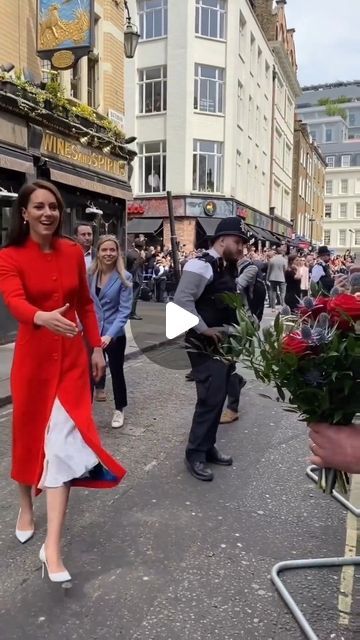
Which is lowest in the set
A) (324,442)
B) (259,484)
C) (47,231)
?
(259,484)

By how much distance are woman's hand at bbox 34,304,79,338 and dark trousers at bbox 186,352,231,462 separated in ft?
5.57

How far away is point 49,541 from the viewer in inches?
111

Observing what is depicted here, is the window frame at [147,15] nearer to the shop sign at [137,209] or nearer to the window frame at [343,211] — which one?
the shop sign at [137,209]

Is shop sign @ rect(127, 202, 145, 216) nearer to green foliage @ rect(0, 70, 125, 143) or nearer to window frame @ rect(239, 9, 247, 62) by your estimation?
window frame @ rect(239, 9, 247, 62)

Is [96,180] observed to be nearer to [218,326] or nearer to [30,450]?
[218,326]

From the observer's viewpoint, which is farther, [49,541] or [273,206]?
[273,206]

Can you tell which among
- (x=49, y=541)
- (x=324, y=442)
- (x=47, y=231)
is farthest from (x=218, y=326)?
(x=324, y=442)

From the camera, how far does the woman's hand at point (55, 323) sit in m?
2.67

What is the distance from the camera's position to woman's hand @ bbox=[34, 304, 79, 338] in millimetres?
2666

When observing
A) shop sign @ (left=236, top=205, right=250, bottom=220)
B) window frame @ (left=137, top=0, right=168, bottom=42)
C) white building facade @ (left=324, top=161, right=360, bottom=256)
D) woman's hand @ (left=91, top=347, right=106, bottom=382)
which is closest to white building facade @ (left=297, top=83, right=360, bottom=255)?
white building facade @ (left=324, top=161, right=360, bottom=256)

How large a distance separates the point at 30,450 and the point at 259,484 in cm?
191

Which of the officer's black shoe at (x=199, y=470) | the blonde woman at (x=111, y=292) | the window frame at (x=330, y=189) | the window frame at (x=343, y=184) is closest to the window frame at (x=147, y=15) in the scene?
the blonde woman at (x=111, y=292)

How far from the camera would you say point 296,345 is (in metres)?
1.96
